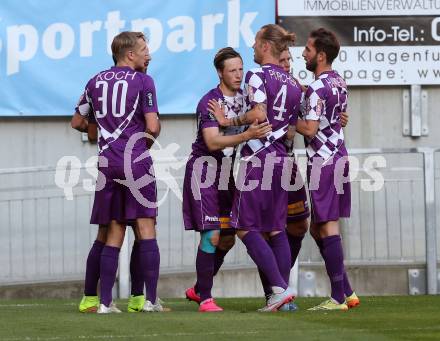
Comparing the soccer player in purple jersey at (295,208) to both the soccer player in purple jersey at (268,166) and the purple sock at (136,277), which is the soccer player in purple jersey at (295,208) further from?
the purple sock at (136,277)

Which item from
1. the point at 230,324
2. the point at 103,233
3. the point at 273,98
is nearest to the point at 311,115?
the point at 273,98

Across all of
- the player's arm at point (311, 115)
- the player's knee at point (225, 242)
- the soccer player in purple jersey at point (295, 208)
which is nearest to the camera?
the player's arm at point (311, 115)

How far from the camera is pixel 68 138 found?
13.0 m

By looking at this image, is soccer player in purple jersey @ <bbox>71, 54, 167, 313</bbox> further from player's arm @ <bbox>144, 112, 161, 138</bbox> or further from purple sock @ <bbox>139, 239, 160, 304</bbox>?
player's arm @ <bbox>144, 112, 161, 138</bbox>

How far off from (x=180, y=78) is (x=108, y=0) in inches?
42.0

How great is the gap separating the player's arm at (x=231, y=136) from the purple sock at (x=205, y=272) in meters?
0.74

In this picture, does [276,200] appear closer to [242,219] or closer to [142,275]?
[242,219]

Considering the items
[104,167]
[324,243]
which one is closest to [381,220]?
[324,243]

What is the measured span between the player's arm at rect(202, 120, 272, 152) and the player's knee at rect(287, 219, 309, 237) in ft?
3.58

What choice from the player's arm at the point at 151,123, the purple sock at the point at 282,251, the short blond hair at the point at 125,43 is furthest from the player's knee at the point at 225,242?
the short blond hair at the point at 125,43

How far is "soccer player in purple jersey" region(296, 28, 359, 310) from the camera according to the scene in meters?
8.51

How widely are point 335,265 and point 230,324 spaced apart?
1467mm

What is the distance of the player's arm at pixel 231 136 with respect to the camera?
8109 mm

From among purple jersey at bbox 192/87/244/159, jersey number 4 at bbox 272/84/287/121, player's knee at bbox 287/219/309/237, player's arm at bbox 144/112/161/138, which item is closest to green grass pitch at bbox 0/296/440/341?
player's knee at bbox 287/219/309/237
